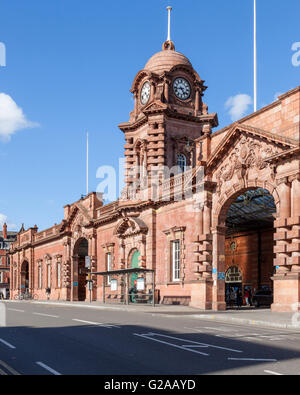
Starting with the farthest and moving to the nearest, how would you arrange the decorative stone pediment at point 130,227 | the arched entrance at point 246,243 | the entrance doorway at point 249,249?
the decorative stone pediment at point 130,227 < the entrance doorway at point 249,249 < the arched entrance at point 246,243

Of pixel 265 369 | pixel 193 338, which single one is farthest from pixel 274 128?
pixel 265 369

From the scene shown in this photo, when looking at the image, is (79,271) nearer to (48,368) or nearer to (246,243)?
(246,243)

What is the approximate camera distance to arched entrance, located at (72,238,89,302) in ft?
179

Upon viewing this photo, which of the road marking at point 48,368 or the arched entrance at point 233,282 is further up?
the road marking at point 48,368

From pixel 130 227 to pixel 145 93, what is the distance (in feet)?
40.1

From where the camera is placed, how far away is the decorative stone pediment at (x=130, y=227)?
3866cm

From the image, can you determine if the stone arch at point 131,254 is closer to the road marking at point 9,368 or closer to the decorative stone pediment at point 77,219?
the decorative stone pediment at point 77,219

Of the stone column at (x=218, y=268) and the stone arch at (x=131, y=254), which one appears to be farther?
the stone arch at (x=131, y=254)

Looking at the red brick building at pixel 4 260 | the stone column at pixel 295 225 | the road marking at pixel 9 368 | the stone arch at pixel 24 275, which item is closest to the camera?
the road marking at pixel 9 368

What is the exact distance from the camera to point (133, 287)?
3831cm

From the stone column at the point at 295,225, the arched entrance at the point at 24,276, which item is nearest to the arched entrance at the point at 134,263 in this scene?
the stone column at the point at 295,225

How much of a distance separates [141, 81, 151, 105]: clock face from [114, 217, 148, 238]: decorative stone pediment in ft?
36.1

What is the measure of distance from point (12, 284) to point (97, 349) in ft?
239

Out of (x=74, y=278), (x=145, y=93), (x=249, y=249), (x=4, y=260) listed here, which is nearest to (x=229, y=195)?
(x=249, y=249)
